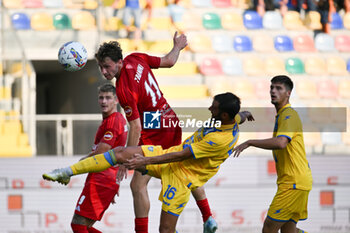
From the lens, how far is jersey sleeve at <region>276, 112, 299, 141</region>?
211 inches

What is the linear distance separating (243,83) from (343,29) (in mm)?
3278

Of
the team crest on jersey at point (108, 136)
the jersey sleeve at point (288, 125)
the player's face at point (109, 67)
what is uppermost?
the player's face at point (109, 67)

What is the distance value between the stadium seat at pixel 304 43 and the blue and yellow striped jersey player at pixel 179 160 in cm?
831

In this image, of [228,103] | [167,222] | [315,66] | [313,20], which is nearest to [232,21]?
[313,20]

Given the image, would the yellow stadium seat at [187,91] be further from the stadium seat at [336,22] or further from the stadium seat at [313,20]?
the stadium seat at [336,22]

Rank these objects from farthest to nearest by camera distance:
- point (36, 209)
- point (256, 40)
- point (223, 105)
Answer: point (256, 40)
point (36, 209)
point (223, 105)

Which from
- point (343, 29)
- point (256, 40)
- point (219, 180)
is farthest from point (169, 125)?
point (343, 29)

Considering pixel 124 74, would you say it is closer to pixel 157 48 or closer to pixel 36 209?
pixel 36 209

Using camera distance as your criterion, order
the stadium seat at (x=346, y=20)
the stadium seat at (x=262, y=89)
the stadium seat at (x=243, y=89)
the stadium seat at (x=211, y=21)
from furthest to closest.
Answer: the stadium seat at (x=346, y=20), the stadium seat at (x=211, y=21), the stadium seat at (x=262, y=89), the stadium seat at (x=243, y=89)

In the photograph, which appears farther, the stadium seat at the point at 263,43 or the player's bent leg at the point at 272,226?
the stadium seat at the point at 263,43

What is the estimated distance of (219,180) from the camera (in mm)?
8523

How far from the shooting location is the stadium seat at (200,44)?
12.6 meters

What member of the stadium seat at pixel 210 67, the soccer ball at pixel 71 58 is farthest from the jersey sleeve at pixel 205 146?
the stadium seat at pixel 210 67

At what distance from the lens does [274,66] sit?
1267 centimetres
